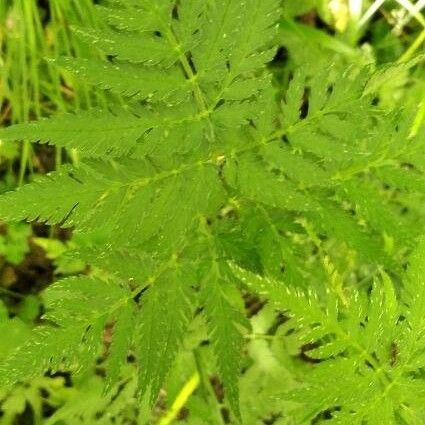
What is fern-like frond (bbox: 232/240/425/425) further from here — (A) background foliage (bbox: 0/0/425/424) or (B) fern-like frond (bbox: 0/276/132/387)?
(B) fern-like frond (bbox: 0/276/132/387)

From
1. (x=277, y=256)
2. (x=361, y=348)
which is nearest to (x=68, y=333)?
(x=277, y=256)

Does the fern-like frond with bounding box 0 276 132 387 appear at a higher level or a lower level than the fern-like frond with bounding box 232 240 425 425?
lower

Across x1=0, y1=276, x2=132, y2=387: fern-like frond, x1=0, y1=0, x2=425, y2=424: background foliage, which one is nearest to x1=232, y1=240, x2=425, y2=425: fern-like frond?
x1=0, y1=0, x2=425, y2=424: background foliage

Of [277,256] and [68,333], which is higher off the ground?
[277,256]

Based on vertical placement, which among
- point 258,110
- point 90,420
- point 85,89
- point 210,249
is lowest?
point 90,420

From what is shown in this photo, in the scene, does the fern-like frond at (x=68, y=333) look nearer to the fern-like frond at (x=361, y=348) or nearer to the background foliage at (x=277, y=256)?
the background foliage at (x=277, y=256)

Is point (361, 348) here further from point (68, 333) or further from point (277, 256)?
point (68, 333)

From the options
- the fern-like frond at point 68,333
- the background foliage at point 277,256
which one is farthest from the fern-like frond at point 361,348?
the fern-like frond at point 68,333

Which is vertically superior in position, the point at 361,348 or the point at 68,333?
the point at 361,348

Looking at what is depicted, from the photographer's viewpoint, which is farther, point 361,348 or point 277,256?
point 277,256

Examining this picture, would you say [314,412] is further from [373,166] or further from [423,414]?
[373,166]

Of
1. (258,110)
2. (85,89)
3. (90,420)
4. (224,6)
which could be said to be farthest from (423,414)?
(85,89)
